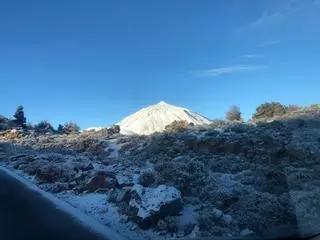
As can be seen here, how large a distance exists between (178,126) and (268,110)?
9084 millimetres

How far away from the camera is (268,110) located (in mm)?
37875

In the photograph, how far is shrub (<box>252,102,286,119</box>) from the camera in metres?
36.6

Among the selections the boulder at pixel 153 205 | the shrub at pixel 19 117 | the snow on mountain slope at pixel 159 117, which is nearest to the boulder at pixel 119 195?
the boulder at pixel 153 205

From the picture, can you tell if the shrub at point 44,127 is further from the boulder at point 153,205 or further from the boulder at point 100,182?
the boulder at point 153,205

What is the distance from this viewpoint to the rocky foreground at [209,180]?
12.3 metres

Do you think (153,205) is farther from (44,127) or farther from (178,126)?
(44,127)

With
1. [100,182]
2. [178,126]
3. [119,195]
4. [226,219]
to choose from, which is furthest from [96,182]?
[178,126]

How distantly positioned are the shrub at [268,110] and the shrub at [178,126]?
6.36m

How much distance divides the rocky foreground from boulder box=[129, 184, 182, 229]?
0.08 feet

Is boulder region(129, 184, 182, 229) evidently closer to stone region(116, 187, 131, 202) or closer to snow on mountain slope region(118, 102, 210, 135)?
stone region(116, 187, 131, 202)

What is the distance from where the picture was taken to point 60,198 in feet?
57.2

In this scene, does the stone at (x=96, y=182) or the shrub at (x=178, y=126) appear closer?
the stone at (x=96, y=182)

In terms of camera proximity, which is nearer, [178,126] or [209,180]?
[209,180]

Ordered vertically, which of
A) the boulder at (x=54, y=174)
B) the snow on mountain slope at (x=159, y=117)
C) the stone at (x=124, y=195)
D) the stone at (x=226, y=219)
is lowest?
the stone at (x=226, y=219)
